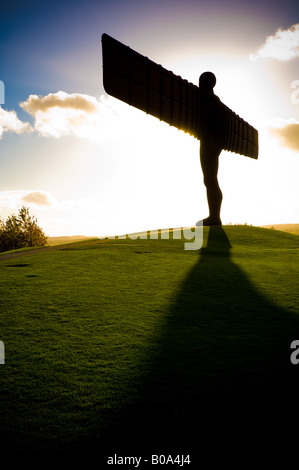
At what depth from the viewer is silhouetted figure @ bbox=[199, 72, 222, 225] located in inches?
729

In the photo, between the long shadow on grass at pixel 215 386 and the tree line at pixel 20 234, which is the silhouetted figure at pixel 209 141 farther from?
the tree line at pixel 20 234

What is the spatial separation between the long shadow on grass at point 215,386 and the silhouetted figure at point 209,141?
13.3m

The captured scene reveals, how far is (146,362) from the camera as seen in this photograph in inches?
162

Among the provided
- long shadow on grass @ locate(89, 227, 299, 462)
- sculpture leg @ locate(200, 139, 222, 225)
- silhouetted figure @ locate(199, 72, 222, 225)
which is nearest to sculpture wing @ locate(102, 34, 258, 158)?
silhouetted figure @ locate(199, 72, 222, 225)

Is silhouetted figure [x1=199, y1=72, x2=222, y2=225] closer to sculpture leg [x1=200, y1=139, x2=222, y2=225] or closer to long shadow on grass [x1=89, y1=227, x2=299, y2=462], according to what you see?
sculpture leg [x1=200, y1=139, x2=222, y2=225]

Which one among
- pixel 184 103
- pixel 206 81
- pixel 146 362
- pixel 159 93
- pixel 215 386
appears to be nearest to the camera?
pixel 215 386

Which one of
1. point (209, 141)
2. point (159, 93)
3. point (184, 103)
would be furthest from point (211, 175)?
point (159, 93)

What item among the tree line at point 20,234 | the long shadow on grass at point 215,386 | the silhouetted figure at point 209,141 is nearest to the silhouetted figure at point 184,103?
the silhouetted figure at point 209,141

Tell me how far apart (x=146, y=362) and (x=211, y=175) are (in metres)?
16.0

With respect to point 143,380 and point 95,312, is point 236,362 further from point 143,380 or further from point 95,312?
point 95,312

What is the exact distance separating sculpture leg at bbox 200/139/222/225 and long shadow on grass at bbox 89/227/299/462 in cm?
1321

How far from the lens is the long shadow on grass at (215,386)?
2.84 meters

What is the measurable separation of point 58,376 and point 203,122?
17.3m

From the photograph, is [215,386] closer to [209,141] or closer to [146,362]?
[146,362]
